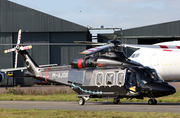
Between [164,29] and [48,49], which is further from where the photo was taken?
[48,49]

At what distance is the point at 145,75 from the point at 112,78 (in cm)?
205

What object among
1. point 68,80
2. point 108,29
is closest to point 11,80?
point 108,29

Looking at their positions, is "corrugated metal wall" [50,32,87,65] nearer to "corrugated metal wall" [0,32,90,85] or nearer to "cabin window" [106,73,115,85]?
"corrugated metal wall" [0,32,90,85]

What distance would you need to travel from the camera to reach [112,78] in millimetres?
17391

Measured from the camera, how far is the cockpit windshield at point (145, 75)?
54.4 feet

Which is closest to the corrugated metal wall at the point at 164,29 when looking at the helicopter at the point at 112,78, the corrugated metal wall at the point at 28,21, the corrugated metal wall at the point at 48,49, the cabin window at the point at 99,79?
the corrugated metal wall at the point at 48,49

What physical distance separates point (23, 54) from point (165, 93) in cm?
1262

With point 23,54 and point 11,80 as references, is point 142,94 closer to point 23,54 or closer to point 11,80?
point 23,54

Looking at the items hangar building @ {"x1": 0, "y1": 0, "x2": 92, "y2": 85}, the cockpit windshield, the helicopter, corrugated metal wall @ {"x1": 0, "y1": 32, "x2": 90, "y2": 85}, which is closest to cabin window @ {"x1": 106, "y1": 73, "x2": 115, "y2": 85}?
the helicopter

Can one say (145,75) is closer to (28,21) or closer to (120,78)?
(120,78)

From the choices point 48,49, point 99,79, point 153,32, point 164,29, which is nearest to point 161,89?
point 99,79

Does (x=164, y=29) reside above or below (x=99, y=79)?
above

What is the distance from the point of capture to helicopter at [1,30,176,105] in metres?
16.3

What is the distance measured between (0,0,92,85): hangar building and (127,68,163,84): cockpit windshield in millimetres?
30303
